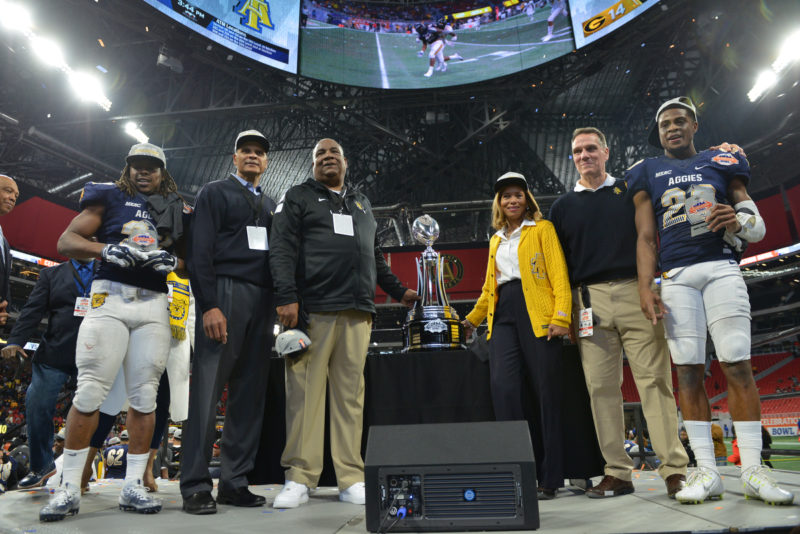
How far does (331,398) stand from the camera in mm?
2652

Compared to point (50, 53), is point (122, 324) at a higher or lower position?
lower

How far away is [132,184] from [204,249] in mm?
499

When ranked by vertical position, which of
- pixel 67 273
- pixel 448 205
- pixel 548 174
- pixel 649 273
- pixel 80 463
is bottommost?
Answer: pixel 80 463

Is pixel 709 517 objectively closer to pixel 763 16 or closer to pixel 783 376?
pixel 763 16

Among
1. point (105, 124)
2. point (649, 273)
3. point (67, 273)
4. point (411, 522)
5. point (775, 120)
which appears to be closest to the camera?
point (411, 522)

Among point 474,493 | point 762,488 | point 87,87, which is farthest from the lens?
point 87,87

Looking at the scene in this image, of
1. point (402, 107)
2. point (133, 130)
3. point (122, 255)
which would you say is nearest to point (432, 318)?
point (122, 255)

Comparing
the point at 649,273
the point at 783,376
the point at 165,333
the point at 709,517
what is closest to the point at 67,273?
the point at 165,333

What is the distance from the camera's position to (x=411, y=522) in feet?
5.59

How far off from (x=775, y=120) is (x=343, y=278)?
48.3 ft

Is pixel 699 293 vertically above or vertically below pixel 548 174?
below

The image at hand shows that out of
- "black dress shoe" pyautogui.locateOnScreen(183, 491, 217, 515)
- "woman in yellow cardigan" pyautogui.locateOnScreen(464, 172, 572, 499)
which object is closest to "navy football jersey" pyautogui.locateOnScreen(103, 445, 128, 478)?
"black dress shoe" pyautogui.locateOnScreen(183, 491, 217, 515)

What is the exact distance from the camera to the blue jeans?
3397 mm

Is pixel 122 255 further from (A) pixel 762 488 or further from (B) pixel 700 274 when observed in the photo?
(A) pixel 762 488
